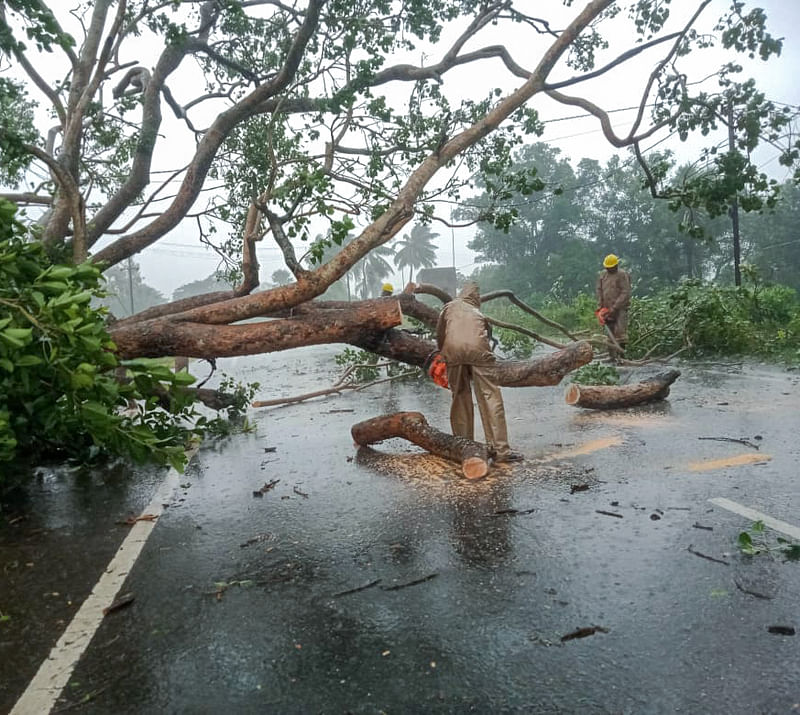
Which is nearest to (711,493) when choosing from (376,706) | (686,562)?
(686,562)

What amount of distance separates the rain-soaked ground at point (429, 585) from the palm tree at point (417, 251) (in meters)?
75.1

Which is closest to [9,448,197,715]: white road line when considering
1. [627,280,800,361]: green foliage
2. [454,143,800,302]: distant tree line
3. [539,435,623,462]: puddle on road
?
[539,435,623,462]: puddle on road

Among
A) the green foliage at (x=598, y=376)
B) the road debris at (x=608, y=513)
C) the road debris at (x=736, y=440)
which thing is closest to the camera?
the road debris at (x=608, y=513)

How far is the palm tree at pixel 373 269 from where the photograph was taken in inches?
2943

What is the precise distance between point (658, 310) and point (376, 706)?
11789mm

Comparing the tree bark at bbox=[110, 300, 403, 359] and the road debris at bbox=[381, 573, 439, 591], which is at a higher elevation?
the tree bark at bbox=[110, 300, 403, 359]

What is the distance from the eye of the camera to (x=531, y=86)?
7.23 meters

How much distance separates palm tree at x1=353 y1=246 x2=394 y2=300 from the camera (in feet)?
245

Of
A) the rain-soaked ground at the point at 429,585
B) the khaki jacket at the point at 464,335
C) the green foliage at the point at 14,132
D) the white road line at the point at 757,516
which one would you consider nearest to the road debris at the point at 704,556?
the rain-soaked ground at the point at 429,585

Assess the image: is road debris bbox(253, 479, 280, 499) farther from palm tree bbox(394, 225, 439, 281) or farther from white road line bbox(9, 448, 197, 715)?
palm tree bbox(394, 225, 439, 281)

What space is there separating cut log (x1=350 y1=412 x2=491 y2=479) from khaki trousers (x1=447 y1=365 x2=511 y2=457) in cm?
25

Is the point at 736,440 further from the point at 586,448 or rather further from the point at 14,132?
the point at 14,132

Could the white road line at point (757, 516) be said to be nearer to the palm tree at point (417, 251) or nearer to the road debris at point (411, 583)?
the road debris at point (411, 583)

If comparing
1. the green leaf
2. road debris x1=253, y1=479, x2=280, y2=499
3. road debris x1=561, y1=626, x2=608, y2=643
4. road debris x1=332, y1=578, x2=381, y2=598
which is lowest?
road debris x1=561, y1=626, x2=608, y2=643
